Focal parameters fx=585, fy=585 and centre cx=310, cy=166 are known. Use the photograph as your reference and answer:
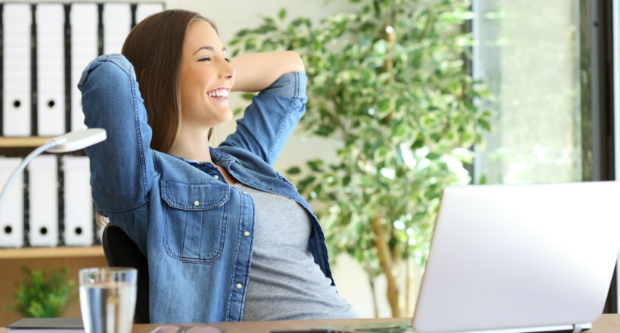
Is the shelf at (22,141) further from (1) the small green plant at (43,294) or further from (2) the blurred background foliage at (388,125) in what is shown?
(2) the blurred background foliage at (388,125)

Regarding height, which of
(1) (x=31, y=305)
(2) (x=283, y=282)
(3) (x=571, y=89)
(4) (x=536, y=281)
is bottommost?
(1) (x=31, y=305)

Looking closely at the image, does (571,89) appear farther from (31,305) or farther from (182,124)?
(31,305)

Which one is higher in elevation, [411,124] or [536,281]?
[411,124]

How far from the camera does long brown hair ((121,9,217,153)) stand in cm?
125

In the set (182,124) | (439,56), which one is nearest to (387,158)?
(439,56)

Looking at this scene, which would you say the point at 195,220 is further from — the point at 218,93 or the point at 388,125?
the point at 388,125

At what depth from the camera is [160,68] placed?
1249 mm

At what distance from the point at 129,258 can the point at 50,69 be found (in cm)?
148

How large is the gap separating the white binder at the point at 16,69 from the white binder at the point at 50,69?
0.15 ft

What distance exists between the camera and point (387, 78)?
2.36 metres

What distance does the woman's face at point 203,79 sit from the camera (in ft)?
4.18

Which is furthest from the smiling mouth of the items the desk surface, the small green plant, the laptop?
the small green plant

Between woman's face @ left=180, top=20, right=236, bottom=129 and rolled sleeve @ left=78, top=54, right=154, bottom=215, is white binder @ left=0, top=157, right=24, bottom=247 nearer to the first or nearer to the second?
woman's face @ left=180, top=20, right=236, bottom=129

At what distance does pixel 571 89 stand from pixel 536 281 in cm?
146
